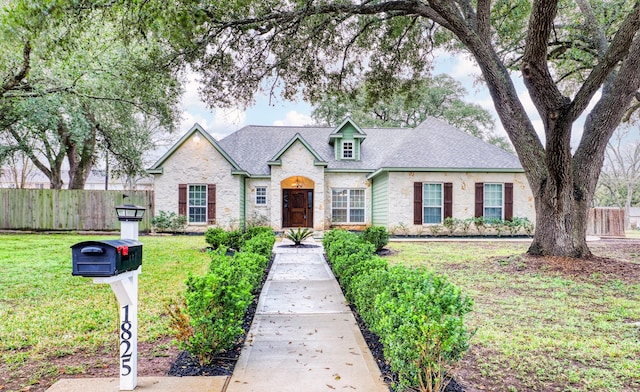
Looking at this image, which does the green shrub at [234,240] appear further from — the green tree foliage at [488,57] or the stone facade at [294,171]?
the stone facade at [294,171]

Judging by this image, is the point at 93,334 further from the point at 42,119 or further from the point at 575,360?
the point at 42,119

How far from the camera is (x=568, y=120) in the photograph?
7.88 metres

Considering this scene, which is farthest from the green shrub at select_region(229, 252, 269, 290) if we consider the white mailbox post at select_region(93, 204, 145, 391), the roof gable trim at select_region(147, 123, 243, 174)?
the roof gable trim at select_region(147, 123, 243, 174)

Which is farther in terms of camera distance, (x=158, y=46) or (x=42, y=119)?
(x=42, y=119)

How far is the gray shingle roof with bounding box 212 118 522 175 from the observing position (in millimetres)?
16688

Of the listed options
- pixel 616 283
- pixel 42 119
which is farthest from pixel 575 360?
pixel 42 119

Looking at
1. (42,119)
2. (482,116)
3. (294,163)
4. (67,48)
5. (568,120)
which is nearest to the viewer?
(67,48)

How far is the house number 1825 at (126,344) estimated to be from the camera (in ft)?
9.04

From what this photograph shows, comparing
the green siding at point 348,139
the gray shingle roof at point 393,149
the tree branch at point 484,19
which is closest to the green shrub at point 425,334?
the tree branch at point 484,19

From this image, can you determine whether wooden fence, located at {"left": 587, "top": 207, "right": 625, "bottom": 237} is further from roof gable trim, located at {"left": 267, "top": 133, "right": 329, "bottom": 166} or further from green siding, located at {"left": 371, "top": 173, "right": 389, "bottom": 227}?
roof gable trim, located at {"left": 267, "top": 133, "right": 329, "bottom": 166}

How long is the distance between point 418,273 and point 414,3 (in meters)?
6.75

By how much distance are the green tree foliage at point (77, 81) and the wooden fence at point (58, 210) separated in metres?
2.68

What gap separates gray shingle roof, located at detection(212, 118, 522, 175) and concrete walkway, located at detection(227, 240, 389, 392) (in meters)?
11.6

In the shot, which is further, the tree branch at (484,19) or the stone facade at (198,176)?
the stone facade at (198,176)
